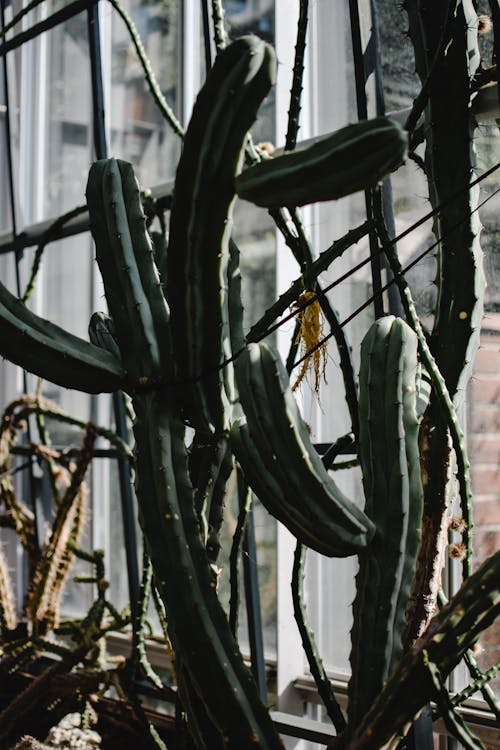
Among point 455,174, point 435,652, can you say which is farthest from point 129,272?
point 435,652

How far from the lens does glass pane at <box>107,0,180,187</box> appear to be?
308 cm

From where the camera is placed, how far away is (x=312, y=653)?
4.79 feet

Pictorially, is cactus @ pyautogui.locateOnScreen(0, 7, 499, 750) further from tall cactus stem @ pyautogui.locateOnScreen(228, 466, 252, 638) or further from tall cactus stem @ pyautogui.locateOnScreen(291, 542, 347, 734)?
tall cactus stem @ pyautogui.locateOnScreen(228, 466, 252, 638)

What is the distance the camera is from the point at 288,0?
2475 millimetres

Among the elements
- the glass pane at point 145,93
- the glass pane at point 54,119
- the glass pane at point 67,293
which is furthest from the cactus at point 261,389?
the glass pane at point 54,119

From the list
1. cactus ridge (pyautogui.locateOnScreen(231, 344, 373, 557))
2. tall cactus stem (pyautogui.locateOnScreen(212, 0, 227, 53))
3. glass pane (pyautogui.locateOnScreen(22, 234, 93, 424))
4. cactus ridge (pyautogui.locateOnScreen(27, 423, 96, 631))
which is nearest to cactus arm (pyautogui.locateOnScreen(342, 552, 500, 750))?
cactus ridge (pyautogui.locateOnScreen(231, 344, 373, 557))

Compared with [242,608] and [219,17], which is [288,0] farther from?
[242,608]

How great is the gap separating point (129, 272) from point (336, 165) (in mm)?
463

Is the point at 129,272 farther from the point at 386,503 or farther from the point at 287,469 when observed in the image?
the point at 386,503

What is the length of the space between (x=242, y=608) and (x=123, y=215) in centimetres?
176

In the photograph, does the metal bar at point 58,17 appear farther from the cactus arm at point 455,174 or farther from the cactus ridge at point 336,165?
the cactus ridge at point 336,165

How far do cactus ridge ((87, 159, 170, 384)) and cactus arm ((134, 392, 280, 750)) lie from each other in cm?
12

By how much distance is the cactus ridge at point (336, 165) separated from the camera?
930mm

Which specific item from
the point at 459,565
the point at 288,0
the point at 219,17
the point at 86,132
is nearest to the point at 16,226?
the point at 86,132
